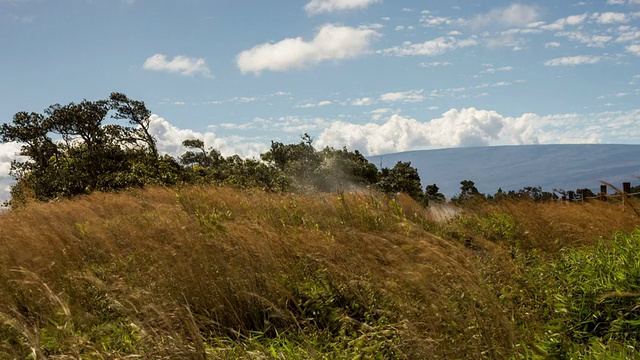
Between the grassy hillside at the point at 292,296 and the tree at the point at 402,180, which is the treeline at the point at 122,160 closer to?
the tree at the point at 402,180

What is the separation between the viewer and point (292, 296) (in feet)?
13.4

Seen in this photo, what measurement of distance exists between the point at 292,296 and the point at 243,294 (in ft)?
1.73

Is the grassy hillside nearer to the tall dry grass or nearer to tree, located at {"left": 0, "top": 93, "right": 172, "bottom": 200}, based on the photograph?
the tall dry grass

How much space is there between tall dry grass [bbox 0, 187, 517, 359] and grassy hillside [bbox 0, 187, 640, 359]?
2 cm

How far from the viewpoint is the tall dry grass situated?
10.9ft

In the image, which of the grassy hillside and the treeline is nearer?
the grassy hillside

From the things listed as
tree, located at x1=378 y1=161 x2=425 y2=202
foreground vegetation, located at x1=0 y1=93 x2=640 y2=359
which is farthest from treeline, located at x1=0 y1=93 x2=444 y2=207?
foreground vegetation, located at x1=0 y1=93 x2=640 y2=359

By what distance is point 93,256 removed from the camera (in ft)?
19.5

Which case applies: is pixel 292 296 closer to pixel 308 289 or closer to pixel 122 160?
pixel 308 289

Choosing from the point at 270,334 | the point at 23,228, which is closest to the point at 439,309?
the point at 270,334

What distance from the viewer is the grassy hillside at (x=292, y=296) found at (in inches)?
131

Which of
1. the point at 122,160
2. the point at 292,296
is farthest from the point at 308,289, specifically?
the point at 122,160

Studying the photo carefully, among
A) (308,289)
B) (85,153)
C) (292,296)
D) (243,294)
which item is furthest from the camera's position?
(85,153)

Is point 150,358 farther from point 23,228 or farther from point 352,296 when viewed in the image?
point 23,228
